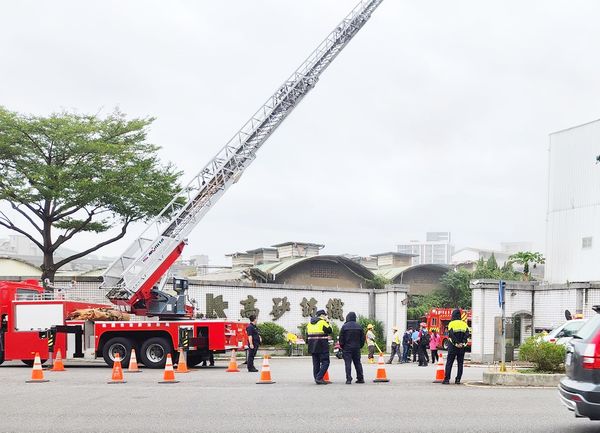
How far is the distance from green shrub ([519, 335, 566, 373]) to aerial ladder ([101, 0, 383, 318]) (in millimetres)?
→ 12052

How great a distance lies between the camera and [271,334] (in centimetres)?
3422

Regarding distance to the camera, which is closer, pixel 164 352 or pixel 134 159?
pixel 164 352

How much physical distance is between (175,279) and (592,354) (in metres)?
18.4

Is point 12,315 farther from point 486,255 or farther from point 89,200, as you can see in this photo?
point 486,255

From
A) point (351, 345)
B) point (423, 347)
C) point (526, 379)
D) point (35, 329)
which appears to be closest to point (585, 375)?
point (526, 379)

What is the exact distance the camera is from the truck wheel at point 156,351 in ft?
73.6

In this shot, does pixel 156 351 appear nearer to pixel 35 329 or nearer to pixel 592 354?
pixel 35 329

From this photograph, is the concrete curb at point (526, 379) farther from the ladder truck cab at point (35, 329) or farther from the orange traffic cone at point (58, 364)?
the ladder truck cab at point (35, 329)

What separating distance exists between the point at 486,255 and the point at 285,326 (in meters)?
91.7

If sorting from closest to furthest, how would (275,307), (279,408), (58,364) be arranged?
(279,408) < (58,364) < (275,307)

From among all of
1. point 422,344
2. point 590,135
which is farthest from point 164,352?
point 590,135

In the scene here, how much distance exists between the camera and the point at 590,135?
36250 mm

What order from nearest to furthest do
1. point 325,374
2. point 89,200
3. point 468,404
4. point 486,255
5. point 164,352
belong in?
point 468,404
point 325,374
point 164,352
point 89,200
point 486,255

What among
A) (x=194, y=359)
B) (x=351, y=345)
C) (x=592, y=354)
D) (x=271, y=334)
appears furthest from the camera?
(x=271, y=334)
